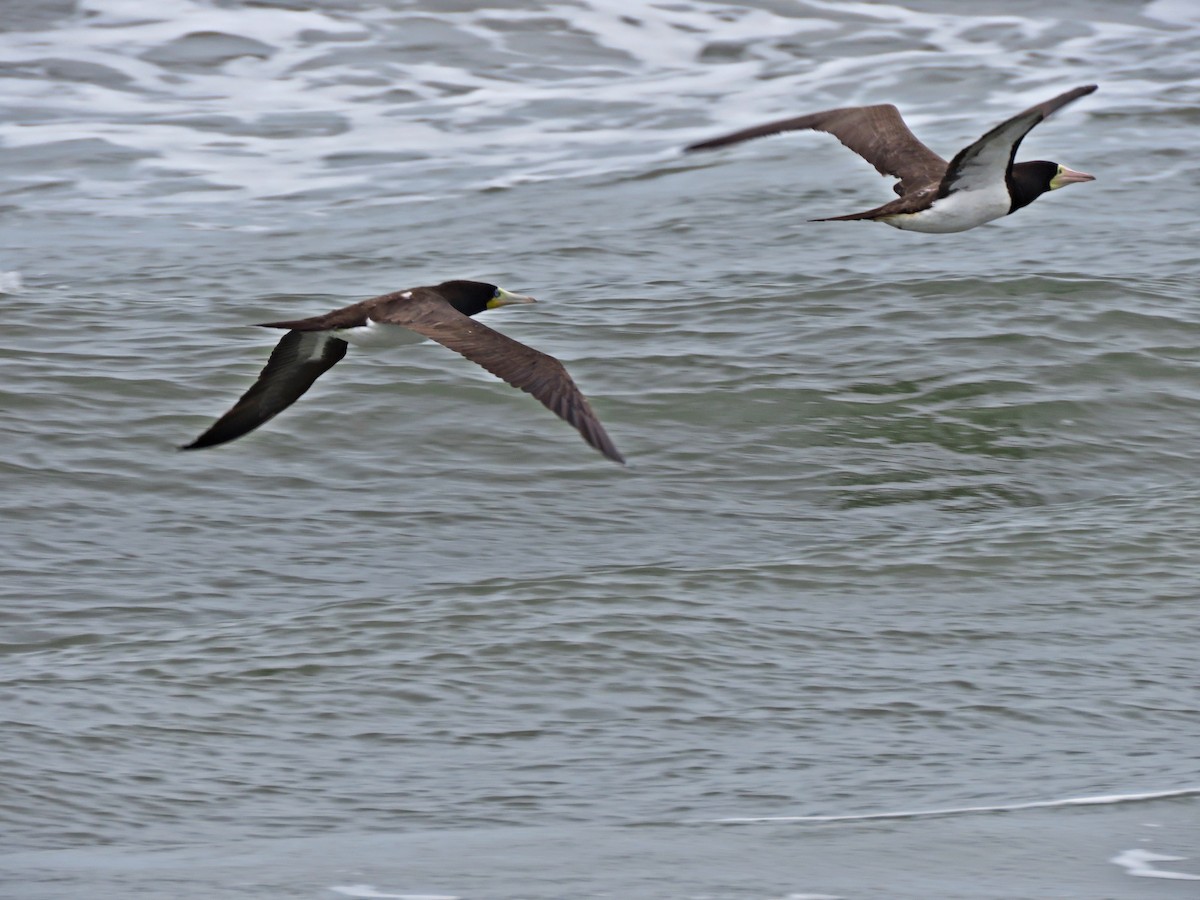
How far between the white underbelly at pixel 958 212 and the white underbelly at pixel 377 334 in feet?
8.97

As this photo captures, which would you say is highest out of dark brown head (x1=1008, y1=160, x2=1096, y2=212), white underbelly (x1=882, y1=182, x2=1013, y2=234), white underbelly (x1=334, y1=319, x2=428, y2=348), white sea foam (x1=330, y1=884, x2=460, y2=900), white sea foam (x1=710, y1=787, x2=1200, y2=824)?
dark brown head (x1=1008, y1=160, x2=1096, y2=212)

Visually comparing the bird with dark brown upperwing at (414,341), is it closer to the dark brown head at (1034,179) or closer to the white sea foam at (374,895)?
the white sea foam at (374,895)

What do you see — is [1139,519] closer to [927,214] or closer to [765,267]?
[927,214]

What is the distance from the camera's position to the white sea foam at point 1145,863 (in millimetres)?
5281

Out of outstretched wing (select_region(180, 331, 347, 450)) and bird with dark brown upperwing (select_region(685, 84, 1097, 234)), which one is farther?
bird with dark brown upperwing (select_region(685, 84, 1097, 234))

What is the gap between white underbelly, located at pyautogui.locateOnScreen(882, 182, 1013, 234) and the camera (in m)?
9.40

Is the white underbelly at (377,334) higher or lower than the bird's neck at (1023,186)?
lower

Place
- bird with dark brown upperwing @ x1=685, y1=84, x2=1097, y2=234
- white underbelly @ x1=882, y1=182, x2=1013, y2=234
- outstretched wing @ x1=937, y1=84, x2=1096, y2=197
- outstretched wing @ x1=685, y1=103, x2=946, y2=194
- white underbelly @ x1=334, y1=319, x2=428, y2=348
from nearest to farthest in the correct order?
white underbelly @ x1=334, y1=319, x2=428, y2=348 < outstretched wing @ x1=937, y1=84, x2=1096, y2=197 < bird with dark brown upperwing @ x1=685, y1=84, x2=1097, y2=234 < white underbelly @ x1=882, y1=182, x2=1013, y2=234 < outstretched wing @ x1=685, y1=103, x2=946, y2=194

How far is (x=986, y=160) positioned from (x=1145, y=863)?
4.66 m

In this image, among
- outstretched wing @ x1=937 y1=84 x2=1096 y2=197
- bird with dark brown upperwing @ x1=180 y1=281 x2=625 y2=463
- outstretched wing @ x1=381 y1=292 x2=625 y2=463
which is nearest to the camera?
outstretched wing @ x1=381 y1=292 x2=625 y2=463

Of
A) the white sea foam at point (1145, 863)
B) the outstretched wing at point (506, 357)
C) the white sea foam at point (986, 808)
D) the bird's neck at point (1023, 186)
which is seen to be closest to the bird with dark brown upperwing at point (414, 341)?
the outstretched wing at point (506, 357)

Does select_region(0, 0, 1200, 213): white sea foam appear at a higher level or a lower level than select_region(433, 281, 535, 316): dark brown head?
higher

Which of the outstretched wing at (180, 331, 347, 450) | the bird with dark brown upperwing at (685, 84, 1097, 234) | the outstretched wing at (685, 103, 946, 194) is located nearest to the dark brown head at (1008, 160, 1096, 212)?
the bird with dark brown upperwing at (685, 84, 1097, 234)

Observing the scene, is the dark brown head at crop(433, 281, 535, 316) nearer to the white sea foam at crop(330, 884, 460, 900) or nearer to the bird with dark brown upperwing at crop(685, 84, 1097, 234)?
the bird with dark brown upperwing at crop(685, 84, 1097, 234)
